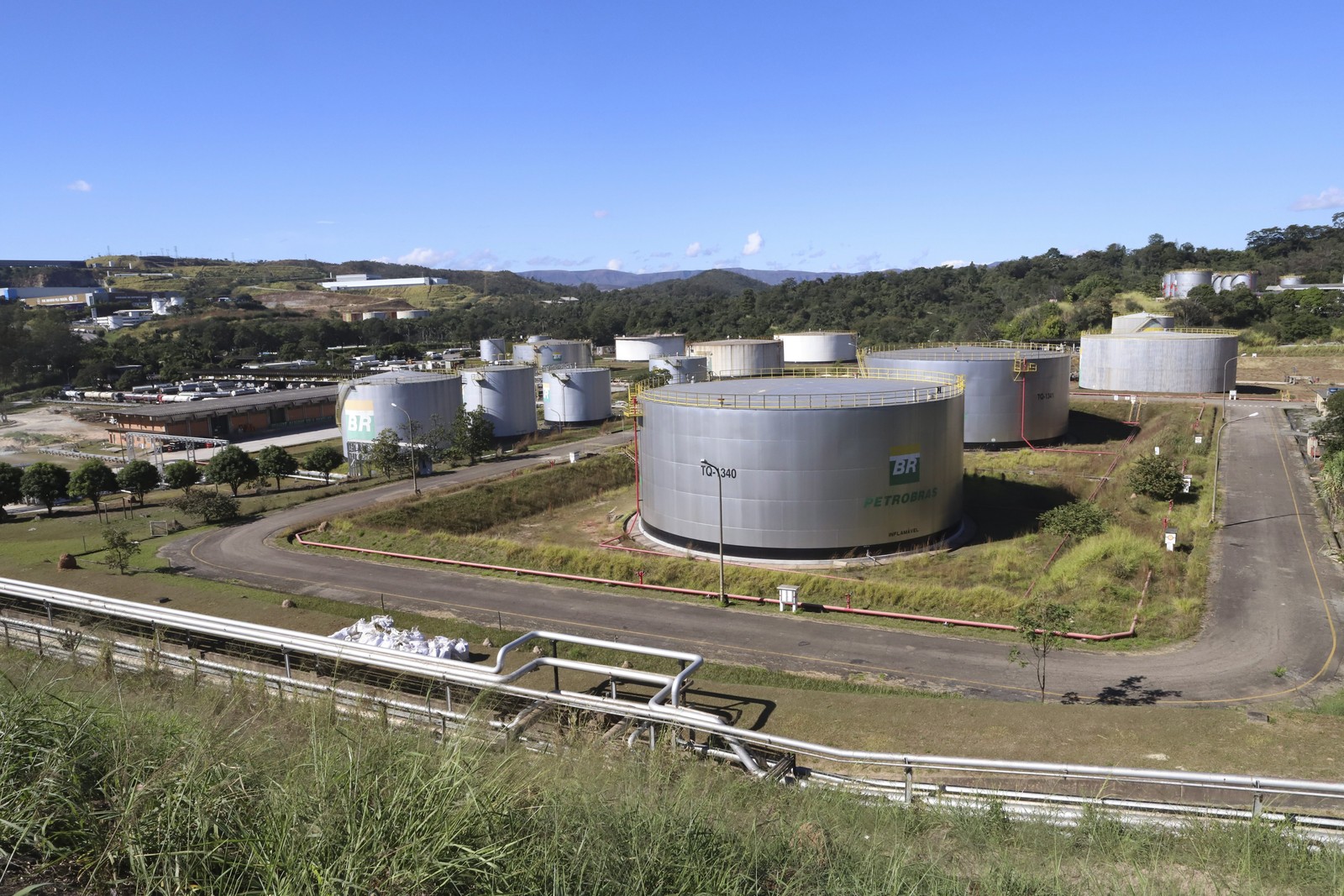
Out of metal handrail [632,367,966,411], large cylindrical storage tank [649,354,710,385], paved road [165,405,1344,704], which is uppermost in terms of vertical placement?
metal handrail [632,367,966,411]

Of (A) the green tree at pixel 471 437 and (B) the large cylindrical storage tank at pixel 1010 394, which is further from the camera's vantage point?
(A) the green tree at pixel 471 437

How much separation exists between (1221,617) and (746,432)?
17.3 meters

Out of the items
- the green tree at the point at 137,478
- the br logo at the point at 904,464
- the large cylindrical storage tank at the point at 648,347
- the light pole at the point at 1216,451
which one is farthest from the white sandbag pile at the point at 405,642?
the large cylindrical storage tank at the point at 648,347

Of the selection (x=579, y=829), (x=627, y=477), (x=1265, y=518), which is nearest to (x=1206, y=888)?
(x=579, y=829)

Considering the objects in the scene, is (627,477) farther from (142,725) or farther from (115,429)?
(115,429)

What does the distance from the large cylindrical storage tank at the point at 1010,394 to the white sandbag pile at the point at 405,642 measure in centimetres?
4270

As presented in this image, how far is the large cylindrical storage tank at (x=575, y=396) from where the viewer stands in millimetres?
75312

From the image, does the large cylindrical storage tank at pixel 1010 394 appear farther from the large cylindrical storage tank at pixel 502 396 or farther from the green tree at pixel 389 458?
the green tree at pixel 389 458

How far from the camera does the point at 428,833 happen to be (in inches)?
236

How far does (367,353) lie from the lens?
157 meters

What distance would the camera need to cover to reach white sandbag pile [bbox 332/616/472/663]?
17.7 meters

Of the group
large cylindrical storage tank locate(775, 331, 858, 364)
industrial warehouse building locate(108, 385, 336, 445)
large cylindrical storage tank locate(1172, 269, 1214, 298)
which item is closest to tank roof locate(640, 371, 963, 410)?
industrial warehouse building locate(108, 385, 336, 445)

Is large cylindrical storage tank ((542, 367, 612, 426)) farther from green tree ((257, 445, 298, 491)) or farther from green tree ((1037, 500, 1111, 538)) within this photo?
green tree ((1037, 500, 1111, 538))

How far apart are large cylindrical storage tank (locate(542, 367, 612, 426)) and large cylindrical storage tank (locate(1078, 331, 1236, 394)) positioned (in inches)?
1675
